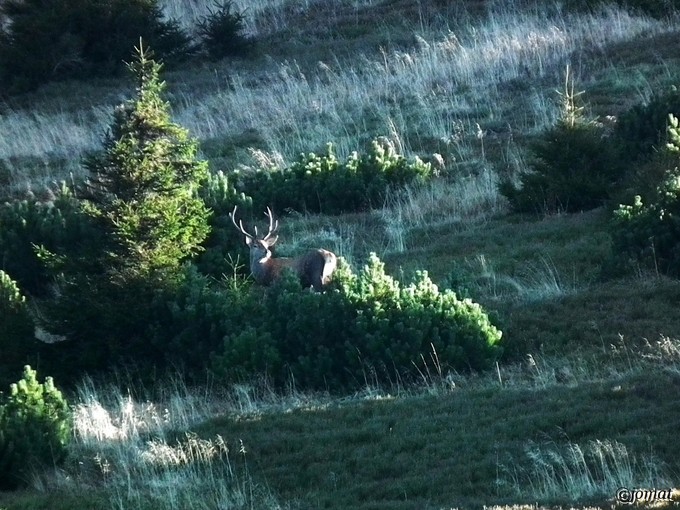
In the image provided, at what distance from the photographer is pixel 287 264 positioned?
1298 centimetres

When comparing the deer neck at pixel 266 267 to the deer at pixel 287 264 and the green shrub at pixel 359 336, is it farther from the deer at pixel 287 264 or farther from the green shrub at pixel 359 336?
the green shrub at pixel 359 336

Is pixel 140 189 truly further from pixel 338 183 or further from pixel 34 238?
pixel 338 183

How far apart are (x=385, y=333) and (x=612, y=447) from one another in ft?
11.3

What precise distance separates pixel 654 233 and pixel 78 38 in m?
18.7

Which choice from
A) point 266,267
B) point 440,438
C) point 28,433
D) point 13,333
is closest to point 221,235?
point 266,267

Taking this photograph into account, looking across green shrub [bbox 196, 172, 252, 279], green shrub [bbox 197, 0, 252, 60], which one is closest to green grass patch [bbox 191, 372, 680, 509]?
green shrub [bbox 196, 172, 252, 279]

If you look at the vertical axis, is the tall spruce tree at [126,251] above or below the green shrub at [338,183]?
above

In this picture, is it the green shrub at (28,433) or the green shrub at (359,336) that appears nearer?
the green shrub at (28,433)

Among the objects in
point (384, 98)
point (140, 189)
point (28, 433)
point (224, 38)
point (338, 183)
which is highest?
point (140, 189)

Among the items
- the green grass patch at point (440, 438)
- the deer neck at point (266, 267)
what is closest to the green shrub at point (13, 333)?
the deer neck at point (266, 267)

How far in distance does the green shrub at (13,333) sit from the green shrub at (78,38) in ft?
51.5

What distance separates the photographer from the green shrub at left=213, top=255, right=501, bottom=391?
34.8 ft

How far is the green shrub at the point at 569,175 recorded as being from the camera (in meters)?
14.6

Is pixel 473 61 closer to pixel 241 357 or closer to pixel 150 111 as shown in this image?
pixel 150 111
